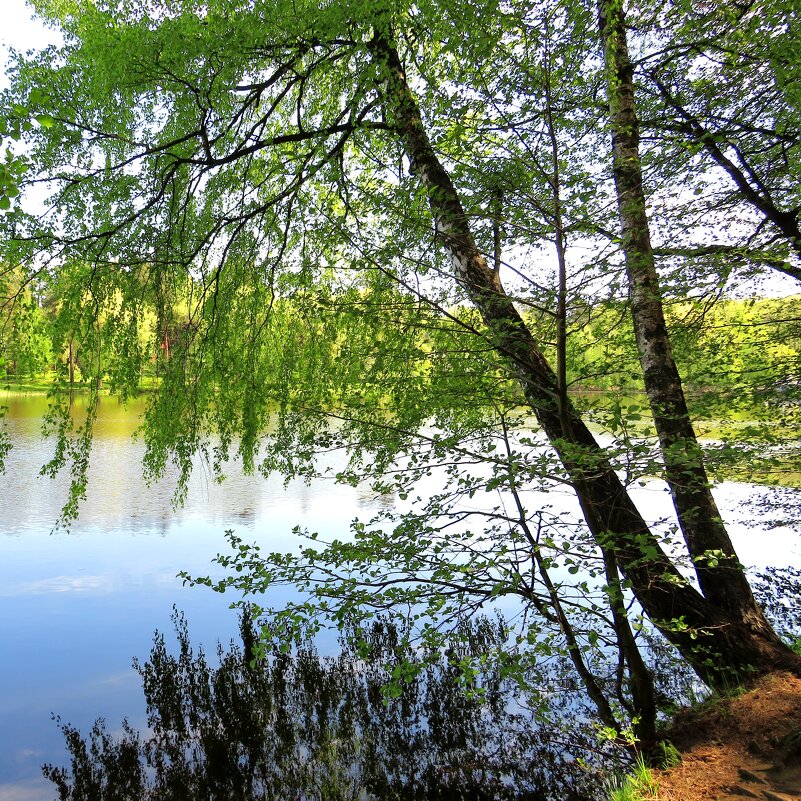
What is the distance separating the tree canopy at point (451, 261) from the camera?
252 centimetres

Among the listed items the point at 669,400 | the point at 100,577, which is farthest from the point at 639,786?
the point at 100,577

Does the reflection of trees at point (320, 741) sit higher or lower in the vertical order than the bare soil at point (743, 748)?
lower

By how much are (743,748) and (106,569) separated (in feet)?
25.2

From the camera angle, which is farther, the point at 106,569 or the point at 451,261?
the point at 106,569

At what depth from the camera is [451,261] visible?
3.65m

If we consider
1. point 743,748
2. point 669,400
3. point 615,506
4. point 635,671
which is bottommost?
point 743,748

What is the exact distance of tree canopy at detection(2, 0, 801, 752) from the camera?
2.52 metres

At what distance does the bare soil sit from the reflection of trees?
0.80 m

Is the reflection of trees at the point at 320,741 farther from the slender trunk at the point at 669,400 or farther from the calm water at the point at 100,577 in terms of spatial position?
the slender trunk at the point at 669,400

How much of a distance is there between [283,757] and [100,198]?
4.07 metres

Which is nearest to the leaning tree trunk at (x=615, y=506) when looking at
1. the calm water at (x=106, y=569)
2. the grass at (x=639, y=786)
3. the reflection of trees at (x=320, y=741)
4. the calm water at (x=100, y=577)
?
the grass at (x=639, y=786)

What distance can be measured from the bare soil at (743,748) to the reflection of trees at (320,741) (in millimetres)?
801

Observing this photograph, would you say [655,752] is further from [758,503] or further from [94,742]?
[94,742]

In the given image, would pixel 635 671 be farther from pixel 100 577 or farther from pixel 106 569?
pixel 106 569
